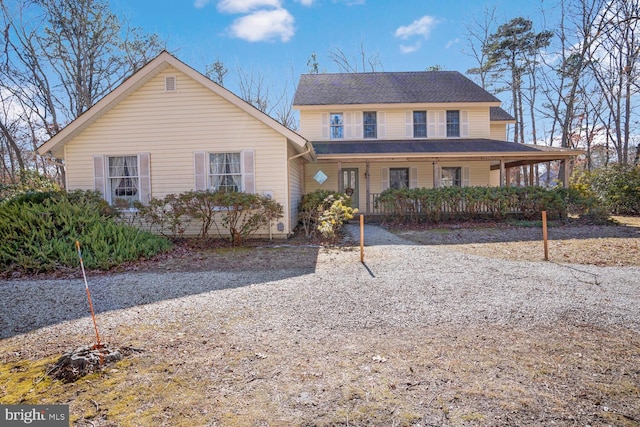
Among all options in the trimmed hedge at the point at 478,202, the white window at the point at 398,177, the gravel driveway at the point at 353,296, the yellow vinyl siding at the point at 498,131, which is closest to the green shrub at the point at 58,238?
the gravel driveway at the point at 353,296

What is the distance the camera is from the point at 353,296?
15.4 feet

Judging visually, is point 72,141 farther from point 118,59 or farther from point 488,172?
point 488,172

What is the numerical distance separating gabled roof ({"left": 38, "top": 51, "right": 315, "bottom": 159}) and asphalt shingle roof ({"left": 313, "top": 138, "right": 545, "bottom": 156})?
415cm

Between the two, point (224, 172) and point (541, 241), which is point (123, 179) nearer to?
point (224, 172)

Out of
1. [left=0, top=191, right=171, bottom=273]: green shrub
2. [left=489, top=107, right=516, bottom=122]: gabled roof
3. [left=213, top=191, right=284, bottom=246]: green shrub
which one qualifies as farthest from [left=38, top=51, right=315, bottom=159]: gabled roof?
[left=489, top=107, right=516, bottom=122]: gabled roof

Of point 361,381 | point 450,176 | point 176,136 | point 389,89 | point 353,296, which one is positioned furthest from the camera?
point 389,89

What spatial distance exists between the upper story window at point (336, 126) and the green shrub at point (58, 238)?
33.6 ft

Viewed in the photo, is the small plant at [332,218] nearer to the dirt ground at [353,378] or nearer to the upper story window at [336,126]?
the dirt ground at [353,378]

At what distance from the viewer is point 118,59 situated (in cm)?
1967

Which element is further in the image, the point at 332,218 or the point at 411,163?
the point at 411,163

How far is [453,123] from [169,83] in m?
12.7

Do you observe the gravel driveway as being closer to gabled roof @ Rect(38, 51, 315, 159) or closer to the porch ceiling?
gabled roof @ Rect(38, 51, 315, 159)

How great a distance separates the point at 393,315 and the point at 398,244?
5.27 m

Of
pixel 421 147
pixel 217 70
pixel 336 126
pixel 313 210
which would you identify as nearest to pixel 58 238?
pixel 313 210
